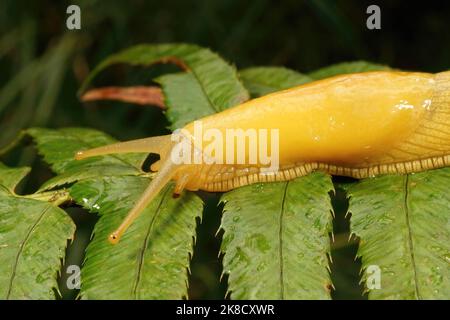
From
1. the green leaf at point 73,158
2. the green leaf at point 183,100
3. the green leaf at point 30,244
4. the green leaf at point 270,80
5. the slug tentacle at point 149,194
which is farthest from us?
the green leaf at point 270,80

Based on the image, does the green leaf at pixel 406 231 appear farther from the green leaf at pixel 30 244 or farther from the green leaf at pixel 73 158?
the green leaf at pixel 30 244

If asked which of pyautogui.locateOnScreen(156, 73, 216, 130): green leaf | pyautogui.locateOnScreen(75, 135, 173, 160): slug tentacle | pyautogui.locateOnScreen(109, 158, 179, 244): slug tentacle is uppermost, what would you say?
pyautogui.locateOnScreen(156, 73, 216, 130): green leaf

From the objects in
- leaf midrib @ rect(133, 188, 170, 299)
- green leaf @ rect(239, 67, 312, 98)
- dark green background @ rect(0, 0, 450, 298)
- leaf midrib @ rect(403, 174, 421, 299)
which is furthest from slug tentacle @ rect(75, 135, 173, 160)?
dark green background @ rect(0, 0, 450, 298)

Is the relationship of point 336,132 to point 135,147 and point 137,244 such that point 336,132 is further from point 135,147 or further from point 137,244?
point 137,244

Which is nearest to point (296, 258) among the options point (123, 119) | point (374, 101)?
point (374, 101)

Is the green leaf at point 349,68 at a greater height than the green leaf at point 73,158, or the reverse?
the green leaf at point 349,68

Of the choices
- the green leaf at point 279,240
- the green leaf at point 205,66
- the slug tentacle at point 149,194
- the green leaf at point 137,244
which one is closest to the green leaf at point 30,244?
the green leaf at point 137,244

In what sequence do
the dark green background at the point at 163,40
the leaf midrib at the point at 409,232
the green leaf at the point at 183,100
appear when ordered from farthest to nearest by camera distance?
1. the dark green background at the point at 163,40
2. the green leaf at the point at 183,100
3. the leaf midrib at the point at 409,232

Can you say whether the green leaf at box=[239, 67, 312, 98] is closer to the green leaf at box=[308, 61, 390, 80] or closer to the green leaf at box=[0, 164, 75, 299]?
the green leaf at box=[308, 61, 390, 80]
